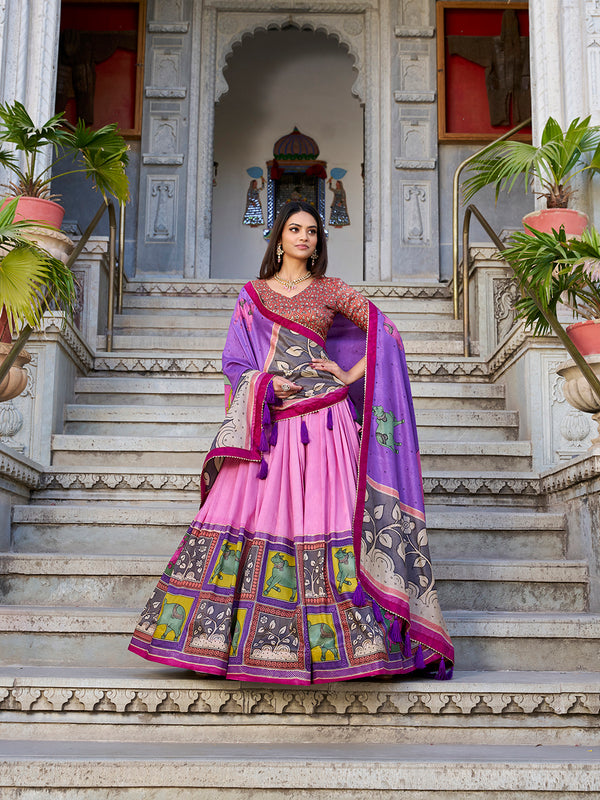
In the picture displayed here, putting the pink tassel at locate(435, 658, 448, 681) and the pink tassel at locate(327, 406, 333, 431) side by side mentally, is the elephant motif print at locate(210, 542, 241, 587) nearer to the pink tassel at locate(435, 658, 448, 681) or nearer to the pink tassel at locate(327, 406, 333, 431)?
the pink tassel at locate(327, 406, 333, 431)

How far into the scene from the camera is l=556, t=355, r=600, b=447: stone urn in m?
3.52

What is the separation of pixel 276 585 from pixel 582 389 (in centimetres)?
152

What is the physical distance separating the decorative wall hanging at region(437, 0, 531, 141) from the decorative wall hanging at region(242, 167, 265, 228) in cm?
382

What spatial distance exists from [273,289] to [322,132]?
937cm

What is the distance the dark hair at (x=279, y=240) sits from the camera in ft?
10.8

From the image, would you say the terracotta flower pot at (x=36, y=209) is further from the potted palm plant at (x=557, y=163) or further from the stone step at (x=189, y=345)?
the potted palm plant at (x=557, y=163)

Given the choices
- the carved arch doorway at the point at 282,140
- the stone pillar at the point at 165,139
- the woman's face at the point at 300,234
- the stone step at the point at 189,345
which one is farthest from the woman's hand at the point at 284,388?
the carved arch doorway at the point at 282,140

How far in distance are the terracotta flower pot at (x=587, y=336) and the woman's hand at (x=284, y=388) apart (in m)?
1.19

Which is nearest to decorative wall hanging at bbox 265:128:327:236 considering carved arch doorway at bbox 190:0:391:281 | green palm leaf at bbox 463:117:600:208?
carved arch doorway at bbox 190:0:391:281

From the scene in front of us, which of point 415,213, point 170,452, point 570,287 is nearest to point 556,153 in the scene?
point 570,287

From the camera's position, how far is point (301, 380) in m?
3.12

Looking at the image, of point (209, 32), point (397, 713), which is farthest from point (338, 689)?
point (209, 32)

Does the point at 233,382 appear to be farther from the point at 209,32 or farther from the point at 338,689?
the point at 209,32

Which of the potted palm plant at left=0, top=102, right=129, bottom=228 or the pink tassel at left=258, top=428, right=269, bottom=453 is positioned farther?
the potted palm plant at left=0, top=102, right=129, bottom=228
